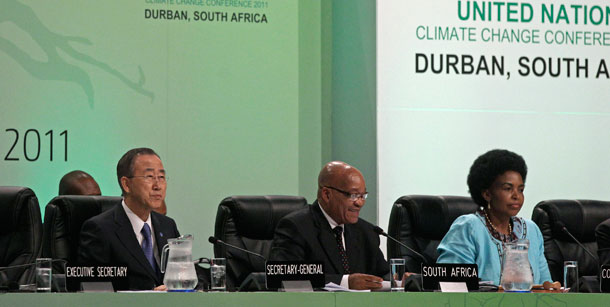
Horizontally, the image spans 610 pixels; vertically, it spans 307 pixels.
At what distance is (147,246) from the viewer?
4.12m

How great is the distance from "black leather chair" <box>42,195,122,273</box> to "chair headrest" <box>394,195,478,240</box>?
1.37m

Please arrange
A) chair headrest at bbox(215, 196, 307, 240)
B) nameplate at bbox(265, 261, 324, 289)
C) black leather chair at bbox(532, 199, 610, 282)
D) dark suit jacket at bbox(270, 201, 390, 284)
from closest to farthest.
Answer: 1. nameplate at bbox(265, 261, 324, 289)
2. dark suit jacket at bbox(270, 201, 390, 284)
3. chair headrest at bbox(215, 196, 307, 240)
4. black leather chair at bbox(532, 199, 610, 282)

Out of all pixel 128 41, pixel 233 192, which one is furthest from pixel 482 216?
pixel 128 41

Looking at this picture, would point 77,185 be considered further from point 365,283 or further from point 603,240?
point 603,240

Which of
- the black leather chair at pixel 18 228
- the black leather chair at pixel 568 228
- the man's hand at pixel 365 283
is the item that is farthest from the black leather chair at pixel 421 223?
the black leather chair at pixel 18 228

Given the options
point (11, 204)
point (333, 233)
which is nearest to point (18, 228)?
point (11, 204)

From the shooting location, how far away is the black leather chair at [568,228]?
4629 millimetres

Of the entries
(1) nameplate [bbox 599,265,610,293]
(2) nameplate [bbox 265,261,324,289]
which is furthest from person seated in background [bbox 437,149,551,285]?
(2) nameplate [bbox 265,261,324,289]

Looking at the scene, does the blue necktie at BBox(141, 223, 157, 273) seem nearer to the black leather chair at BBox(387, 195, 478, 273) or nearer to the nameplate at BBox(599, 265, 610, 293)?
the black leather chair at BBox(387, 195, 478, 273)

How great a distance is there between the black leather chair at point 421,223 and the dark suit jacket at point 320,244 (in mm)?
150

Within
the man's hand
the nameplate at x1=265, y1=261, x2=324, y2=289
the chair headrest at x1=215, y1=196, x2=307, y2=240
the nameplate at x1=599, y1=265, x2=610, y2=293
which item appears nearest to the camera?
the nameplate at x1=265, y1=261, x2=324, y2=289

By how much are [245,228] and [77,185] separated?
4.46ft

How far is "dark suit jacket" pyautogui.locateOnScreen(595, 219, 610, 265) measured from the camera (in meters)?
4.44

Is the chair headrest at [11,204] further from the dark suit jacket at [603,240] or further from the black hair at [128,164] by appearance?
the dark suit jacket at [603,240]
